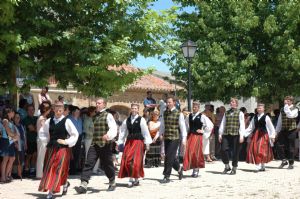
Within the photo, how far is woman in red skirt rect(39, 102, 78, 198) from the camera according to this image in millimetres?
9453

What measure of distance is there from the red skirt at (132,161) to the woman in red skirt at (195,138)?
1.95 meters

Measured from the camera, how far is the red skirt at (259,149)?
46.2 ft

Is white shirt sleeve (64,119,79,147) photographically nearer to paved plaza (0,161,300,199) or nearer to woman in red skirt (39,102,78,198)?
woman in red skirt (39,102,78,198)

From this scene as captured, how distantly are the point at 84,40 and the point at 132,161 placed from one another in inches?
141

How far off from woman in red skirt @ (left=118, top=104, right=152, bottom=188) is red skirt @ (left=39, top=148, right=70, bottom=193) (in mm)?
1684

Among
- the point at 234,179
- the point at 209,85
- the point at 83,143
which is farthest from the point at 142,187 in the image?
the point at 209,85

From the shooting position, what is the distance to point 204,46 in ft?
73.8

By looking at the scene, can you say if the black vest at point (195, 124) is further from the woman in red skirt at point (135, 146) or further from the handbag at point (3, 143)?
the handbag at point (3, 143)

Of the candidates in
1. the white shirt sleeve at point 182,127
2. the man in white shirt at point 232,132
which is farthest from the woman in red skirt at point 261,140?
the white shirt sleeve at point 182,127

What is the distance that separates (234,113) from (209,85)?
827 centimetres

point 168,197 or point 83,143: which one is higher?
point 83,143

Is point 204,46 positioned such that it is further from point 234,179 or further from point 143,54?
point 234,179

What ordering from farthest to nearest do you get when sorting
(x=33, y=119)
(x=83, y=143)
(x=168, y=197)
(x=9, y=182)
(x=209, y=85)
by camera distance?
(x=209, y=85) → (x=83, y=143) → (x=33, y=119) → (x=9, y=182) → (x=168, y=197)

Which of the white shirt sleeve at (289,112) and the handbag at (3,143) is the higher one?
the white shirt sleeve at (289,112)
